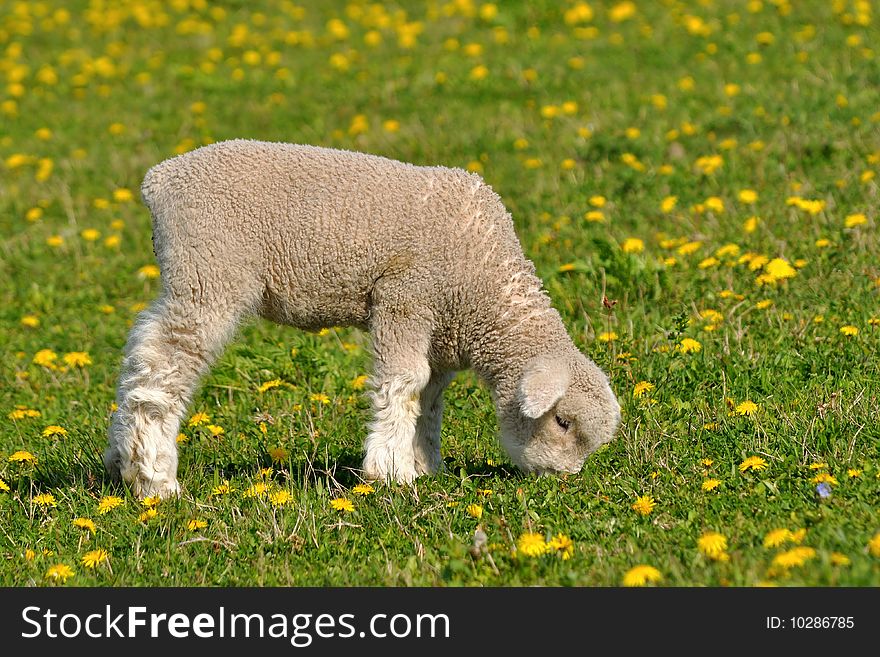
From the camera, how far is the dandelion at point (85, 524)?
5.42 metres

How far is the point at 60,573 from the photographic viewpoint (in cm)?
491

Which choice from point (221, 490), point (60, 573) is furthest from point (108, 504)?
A: point (60, 573)

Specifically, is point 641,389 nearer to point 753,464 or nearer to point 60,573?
point 753,464

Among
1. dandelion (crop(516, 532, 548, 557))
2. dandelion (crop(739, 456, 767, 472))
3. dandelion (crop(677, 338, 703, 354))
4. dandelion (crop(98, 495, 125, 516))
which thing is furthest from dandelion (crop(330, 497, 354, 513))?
dandelion (crop(677, 338, 703, 354))

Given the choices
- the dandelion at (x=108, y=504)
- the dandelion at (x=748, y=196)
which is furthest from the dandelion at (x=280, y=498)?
the dandelion at (x=748, y=196)

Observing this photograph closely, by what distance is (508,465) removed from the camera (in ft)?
19.9

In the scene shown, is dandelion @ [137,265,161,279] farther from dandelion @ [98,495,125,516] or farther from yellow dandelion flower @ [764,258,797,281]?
yellow dandelion flower @ [764,258,797,281]

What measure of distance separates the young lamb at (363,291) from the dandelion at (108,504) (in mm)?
183

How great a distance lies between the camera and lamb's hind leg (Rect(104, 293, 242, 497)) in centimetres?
572

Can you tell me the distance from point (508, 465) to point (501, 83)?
6.76 m

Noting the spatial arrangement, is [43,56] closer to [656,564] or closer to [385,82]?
[385,82]

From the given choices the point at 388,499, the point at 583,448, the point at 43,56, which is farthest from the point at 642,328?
the point at 43,56

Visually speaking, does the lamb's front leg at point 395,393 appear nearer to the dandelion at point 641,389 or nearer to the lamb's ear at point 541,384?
the lamb's ear at point 541,384

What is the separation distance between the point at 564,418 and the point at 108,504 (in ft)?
7.05
